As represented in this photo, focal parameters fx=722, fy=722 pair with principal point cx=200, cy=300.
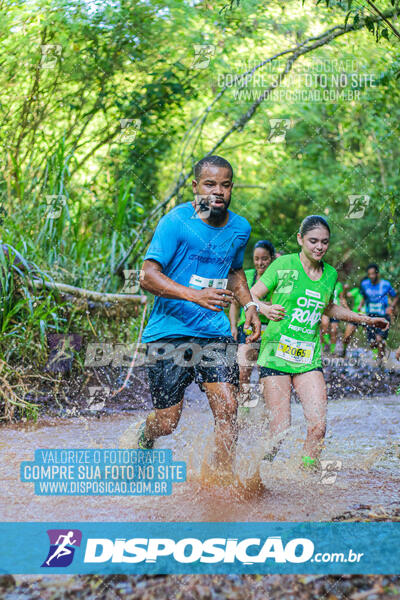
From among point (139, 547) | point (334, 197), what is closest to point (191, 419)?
point (139, 547)

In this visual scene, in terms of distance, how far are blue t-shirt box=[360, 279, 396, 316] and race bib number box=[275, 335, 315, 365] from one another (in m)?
7.82

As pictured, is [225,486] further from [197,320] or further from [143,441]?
[197,320]

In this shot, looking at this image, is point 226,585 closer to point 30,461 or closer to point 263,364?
point 263,364

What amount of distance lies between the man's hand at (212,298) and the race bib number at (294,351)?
1.08 m

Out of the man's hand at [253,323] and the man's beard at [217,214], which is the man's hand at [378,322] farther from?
the man's beard at [217,214]

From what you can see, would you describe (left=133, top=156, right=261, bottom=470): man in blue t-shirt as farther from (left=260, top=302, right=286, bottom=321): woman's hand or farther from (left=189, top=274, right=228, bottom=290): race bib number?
(left=260, top=302, right=286, bottom=321): woman's hand

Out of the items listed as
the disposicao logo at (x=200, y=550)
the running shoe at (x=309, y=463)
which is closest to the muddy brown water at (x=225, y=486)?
the running shoe at (x=309, y=463)

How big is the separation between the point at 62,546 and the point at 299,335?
1968mm

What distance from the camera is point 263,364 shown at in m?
4.57

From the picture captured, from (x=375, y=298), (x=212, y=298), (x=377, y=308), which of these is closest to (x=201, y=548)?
(x=212, y=298)

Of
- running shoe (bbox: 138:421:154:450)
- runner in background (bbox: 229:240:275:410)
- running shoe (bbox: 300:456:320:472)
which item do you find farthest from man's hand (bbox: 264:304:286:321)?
runner in background (bbox: 229:240:275:410)

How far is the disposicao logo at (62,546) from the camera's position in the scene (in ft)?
10.5

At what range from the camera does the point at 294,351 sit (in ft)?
14.9

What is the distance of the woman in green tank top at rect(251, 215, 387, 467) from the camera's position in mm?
4398
